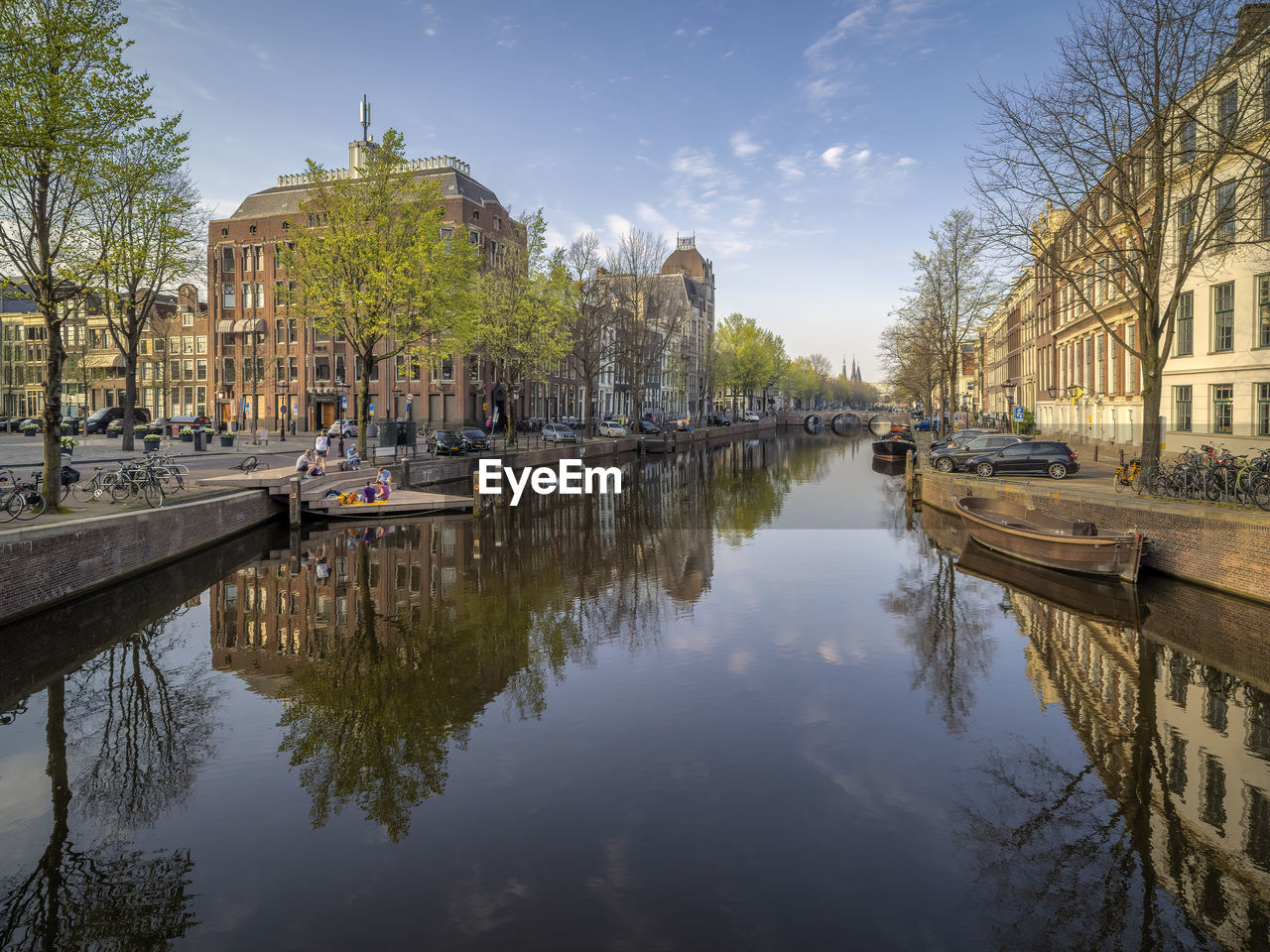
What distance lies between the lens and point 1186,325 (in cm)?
3200

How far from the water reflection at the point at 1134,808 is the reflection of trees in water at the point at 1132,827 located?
15 millimetres

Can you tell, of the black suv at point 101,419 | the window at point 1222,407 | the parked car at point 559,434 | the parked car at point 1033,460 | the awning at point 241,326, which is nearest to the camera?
the parked car at point 1033,460

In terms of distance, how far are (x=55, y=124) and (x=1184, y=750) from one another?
23.9m

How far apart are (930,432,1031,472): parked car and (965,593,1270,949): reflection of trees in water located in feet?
79.2

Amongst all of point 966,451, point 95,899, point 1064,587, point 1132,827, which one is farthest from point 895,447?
point 95,899

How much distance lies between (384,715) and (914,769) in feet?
22.3

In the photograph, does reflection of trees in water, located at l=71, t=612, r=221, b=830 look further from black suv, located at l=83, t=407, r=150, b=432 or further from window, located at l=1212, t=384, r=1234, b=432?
black suv, located at l=83, t=407, r=150, b=432

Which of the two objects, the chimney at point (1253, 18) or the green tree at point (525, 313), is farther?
the green tree at point (525, 313)

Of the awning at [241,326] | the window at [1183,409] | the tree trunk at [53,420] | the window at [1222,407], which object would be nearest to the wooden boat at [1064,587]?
the window at [1222,407]

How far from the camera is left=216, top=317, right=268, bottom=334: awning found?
7138 centimetres

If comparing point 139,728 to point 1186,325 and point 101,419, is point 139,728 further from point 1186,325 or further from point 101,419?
point 101,419

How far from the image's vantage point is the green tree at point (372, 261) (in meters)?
33.8

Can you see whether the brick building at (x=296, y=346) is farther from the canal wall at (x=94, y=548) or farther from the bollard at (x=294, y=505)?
the canal wall at (x=94, y=548)

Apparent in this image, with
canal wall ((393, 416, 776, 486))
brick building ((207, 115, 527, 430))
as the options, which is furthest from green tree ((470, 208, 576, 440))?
brick building ((207, 115, 527, 430))
